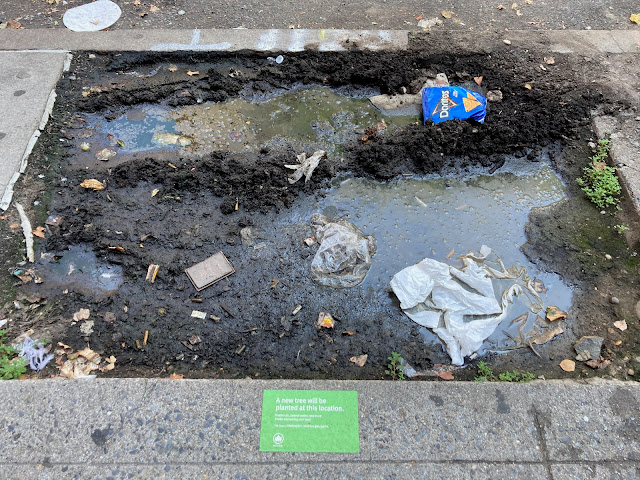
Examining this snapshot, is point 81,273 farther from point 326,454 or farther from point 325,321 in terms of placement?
point 326,454

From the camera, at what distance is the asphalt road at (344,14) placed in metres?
5.15

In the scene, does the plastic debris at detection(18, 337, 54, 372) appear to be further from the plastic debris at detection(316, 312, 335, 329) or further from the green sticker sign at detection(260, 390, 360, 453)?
the plastic debris at detection(316, 312, 335, 329)

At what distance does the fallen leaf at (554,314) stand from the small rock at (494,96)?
7.89 feet

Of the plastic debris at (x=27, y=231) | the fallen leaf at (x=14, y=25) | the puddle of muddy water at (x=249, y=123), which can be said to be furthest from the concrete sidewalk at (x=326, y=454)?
the fallen leaf at (x=14, y=25)

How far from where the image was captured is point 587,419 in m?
2.42

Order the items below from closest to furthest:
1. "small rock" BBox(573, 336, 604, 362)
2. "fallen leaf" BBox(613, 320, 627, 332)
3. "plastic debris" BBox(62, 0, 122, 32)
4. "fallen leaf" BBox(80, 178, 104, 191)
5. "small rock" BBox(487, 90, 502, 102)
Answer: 1. "small rock" BBox(573, 336, 604, 362)
2. "fallen leaf" BBox(613, 320, 627, 332)
3. "fallen leaf" BBox(80, 178, 104, 191)
4. "small rock" BBox(487, 90, 502, 102)
5. "plastic debris" BBox(62, 0, 122, 32)

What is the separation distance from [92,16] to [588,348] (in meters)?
6.53

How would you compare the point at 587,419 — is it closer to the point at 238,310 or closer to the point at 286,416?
the point at 286,416

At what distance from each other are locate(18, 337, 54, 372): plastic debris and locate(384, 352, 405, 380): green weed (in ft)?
7.58

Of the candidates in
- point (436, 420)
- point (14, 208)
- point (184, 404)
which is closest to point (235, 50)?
point (14, 208)

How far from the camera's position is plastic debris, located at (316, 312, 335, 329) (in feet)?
9.57

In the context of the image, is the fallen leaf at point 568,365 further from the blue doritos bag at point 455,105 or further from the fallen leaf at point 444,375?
the blue doritos bag at point 455,105

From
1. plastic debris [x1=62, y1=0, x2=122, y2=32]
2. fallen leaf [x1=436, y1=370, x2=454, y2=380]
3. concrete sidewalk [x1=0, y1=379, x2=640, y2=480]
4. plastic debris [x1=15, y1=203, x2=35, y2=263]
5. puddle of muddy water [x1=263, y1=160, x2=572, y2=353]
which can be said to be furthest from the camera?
plastic debris [x1=62, y1=0, x2=122, y2=32]

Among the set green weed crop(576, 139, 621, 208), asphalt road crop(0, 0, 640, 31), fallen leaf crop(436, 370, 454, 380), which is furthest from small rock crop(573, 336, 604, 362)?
asphalt road crop(0, 0, 640, 31)
